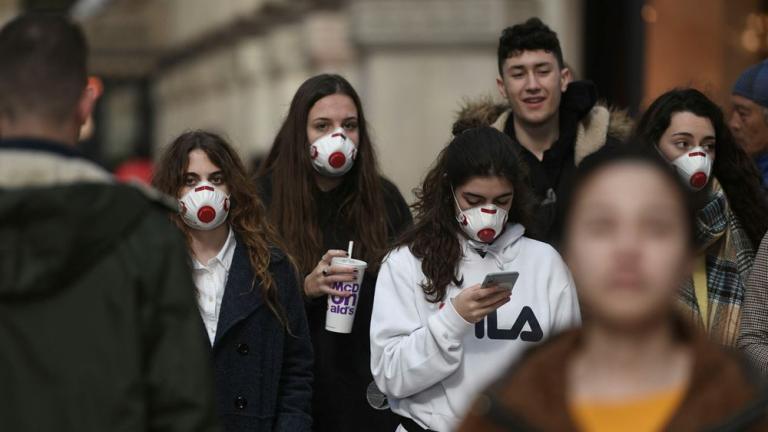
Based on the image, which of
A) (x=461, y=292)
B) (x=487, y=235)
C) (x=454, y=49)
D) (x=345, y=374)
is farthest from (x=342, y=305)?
(x=454, y=49)

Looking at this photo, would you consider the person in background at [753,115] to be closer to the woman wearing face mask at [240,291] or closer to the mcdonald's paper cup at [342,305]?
the mcdonald's paper cup at [342,305]

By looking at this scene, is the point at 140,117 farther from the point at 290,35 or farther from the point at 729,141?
the point at 729,141

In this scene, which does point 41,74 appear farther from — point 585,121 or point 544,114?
point 585,121

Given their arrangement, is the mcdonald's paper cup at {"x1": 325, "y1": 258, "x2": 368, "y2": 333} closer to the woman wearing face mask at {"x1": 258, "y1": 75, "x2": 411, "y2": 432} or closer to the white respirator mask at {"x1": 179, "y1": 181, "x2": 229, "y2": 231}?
the woman wearing face mask at {"x1": 258, "y1": 75, "x2": 411, "y2": 432}

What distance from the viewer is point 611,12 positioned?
15117mm

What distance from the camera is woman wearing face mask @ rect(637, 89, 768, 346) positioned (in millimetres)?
6352

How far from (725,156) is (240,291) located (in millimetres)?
1956

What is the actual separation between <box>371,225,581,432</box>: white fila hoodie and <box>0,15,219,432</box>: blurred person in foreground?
138 cm

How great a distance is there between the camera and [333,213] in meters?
6.98

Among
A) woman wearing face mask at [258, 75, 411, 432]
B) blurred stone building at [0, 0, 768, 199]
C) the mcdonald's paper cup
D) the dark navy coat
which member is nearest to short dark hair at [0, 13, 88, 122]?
the dark navy coat

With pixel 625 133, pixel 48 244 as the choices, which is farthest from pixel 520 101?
pixel 48 244

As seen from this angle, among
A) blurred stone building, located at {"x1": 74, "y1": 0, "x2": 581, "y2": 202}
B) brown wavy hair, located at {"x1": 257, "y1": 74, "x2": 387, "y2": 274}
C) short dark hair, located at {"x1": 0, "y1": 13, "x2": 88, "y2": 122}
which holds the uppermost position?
short dark hair, located at {"x1": 0, "y1": 13, "x2": 88, "y2": 122}

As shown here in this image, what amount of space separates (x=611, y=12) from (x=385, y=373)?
32.6ft

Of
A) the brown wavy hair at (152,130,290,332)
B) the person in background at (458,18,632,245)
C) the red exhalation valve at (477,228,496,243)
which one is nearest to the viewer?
the red exhalation valve at (477,228,496,243)
